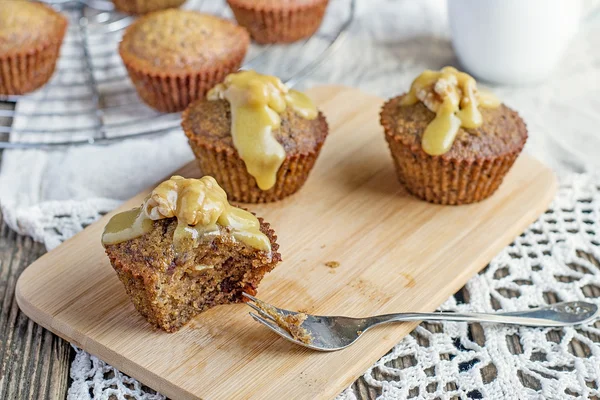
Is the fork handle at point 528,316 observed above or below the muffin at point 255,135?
below

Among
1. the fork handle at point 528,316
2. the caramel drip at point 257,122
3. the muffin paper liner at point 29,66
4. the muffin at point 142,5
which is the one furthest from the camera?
the muffin at point 142,5

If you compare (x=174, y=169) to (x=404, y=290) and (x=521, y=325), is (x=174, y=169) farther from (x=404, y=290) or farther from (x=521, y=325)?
(x=521, y=325)

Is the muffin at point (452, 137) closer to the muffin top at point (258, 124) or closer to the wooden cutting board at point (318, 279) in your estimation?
the wooden cutting board at point (318, 279)

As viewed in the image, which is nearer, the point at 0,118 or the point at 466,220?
the point at 466,220

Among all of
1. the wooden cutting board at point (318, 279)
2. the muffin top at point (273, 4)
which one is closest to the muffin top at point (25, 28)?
the muffin top at point (273, 4)

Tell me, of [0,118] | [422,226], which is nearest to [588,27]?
[422,226]

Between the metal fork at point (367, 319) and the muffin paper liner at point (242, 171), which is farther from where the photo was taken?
the muffin paper liner at point (242, 171)
